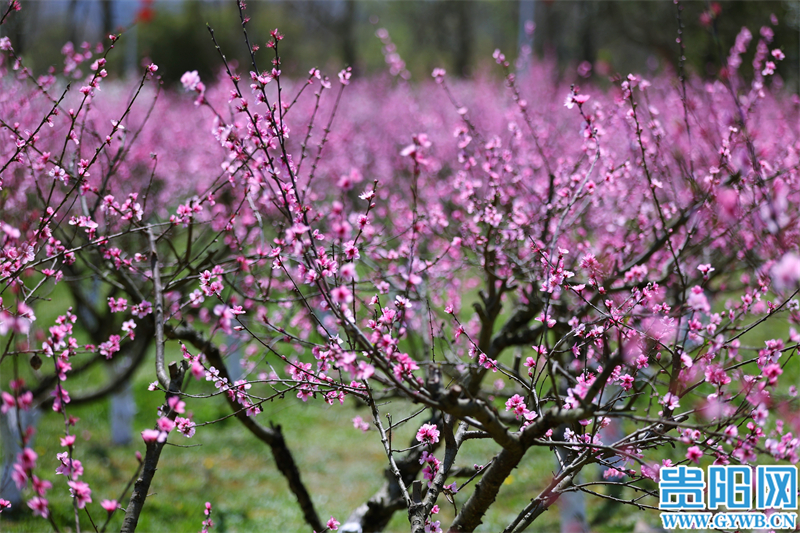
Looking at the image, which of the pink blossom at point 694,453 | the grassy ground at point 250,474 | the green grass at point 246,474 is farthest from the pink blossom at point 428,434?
the grassy ground at point 250,474

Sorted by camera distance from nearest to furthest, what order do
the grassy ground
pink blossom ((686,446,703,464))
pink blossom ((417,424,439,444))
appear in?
pink blossom ((686,446,703,464))
pink blossom ((417,424,439,444))
the grassy ground

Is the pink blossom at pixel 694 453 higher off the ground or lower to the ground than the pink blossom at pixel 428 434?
lower

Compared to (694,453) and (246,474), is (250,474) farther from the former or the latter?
(694,453)

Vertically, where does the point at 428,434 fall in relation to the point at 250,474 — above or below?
below

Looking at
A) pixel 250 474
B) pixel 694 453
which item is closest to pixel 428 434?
pixel 694 453

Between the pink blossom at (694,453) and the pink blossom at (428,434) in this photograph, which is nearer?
the pink blossom at (694,453)

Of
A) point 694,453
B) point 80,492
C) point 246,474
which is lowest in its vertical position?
point 80,492

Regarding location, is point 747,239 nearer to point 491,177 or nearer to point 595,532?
point 491,177

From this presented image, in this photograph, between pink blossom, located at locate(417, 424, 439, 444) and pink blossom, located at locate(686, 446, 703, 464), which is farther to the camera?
pink blossom, located at locate(417, 424, 439, 444)

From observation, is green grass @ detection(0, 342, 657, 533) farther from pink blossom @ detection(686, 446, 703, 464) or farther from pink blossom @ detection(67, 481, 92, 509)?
pink blossom @ detection(686, 446, 703, 464)

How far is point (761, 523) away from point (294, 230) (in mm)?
1871

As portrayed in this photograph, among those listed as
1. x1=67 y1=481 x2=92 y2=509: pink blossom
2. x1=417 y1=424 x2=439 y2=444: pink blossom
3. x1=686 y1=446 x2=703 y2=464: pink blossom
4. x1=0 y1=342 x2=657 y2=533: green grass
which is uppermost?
x1=0 y1=342 x2=657 y2=533: green grass

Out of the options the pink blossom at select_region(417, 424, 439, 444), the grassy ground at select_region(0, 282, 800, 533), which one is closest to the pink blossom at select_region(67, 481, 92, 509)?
the pink blossom at select_region(417, 424, 439, 444)

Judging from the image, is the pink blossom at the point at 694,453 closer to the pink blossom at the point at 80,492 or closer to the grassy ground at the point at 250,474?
the pink blossom at the point at 80,492
